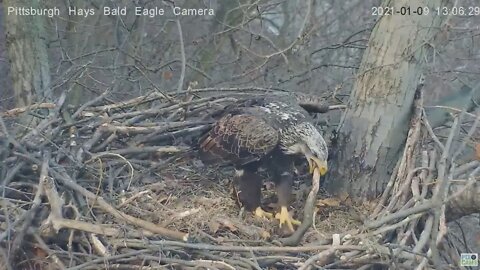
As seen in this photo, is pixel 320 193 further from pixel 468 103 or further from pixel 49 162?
pixel 49 162

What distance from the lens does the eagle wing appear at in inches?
162

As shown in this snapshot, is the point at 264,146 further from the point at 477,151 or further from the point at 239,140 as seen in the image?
the point at 477,151

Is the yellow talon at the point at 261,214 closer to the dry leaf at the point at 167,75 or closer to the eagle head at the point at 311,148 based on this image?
the eagle head at the point at 311,148

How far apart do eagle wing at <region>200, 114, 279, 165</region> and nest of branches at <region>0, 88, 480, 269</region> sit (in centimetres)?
28

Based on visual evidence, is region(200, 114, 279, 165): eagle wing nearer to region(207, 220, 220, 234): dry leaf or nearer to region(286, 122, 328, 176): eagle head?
region(286, 122, 328, 176): eagle head

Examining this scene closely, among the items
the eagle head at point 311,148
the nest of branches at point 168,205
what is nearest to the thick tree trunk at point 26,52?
the nest of branches at point 168,205

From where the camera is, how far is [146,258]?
3424 millimetres

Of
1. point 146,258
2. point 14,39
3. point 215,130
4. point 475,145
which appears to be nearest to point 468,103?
point 475,145

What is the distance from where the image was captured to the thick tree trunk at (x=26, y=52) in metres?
→ 5.95

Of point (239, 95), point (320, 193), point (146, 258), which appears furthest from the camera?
point (239, 95)

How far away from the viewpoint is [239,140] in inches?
165

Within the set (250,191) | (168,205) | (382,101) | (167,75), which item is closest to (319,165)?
(250,191)

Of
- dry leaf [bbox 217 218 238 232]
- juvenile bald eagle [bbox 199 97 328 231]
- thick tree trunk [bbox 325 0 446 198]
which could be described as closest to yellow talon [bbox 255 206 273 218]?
juvenile bald eagle [bbox 199 97 328 231]

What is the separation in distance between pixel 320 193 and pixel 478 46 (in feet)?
10.0
